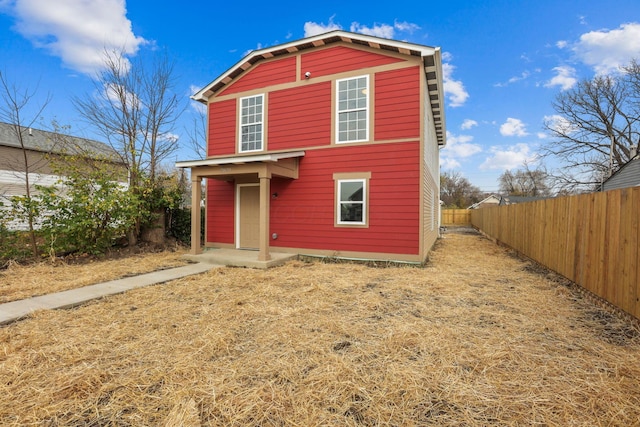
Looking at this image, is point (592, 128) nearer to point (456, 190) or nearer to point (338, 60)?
point (338, 60)

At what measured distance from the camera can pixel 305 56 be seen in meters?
8.85

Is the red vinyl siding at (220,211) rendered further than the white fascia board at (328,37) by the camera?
Yes

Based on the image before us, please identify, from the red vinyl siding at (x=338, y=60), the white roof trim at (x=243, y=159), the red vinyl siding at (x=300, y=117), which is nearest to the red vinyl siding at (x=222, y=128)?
the red vinyl siding at (x=300, y=117)

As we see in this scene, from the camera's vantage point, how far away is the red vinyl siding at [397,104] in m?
7.59

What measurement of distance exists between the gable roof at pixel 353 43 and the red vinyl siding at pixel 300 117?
123 centimetres

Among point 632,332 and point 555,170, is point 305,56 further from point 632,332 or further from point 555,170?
point 555,170

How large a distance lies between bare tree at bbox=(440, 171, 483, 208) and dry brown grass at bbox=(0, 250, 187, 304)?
50236 millimetres

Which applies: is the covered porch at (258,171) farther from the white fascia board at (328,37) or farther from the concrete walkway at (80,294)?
the white fascia board at (328,37)

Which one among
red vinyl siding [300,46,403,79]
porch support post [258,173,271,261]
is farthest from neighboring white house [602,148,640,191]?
porch support post [258,173,271,261]

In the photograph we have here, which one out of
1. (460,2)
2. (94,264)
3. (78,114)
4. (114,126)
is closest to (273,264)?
(94,264)

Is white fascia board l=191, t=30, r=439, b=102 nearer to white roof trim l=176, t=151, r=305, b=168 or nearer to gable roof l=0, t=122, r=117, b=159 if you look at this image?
white roof trim l=176, t=151, r=305, b=168

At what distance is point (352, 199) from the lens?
8227 millimetres

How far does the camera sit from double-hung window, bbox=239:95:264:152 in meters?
9.50

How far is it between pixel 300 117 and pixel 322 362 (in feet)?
24.7
